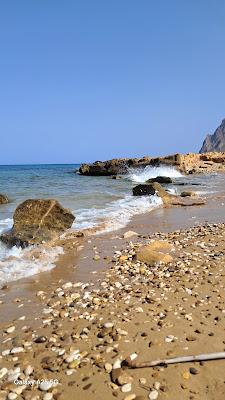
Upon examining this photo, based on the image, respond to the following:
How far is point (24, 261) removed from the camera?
8.27 m

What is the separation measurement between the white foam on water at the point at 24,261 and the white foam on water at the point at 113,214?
2.72 meters

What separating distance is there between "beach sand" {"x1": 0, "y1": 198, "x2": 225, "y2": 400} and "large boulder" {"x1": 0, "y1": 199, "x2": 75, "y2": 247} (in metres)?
1.92

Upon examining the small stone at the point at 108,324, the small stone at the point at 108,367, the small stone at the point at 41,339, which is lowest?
the small stone at the point at 41,339

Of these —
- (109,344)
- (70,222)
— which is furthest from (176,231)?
(109,344)

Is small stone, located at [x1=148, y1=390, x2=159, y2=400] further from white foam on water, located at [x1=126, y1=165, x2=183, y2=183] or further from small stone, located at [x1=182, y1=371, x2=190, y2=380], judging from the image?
white foam on water, located at [x1=126, y1=165, x2=183, y2=183]

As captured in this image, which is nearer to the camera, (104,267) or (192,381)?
(192,381)

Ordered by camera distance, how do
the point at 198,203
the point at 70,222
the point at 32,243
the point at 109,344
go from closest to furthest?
1. the point at 109,344
2. the point at 32,243
3. the point at 70,222
4. the point at 198,203

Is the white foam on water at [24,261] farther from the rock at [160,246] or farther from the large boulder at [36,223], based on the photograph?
the rock at [160,246]

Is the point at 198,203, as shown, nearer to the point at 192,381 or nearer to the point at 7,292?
the point at 7,292

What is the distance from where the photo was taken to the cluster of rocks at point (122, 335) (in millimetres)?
3666

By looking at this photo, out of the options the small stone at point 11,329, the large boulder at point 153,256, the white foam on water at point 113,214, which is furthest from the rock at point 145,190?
the small stone at point 11,329

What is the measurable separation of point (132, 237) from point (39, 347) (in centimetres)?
610

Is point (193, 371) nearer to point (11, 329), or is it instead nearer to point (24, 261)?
point (11, 329)

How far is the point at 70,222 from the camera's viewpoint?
37.0ft
